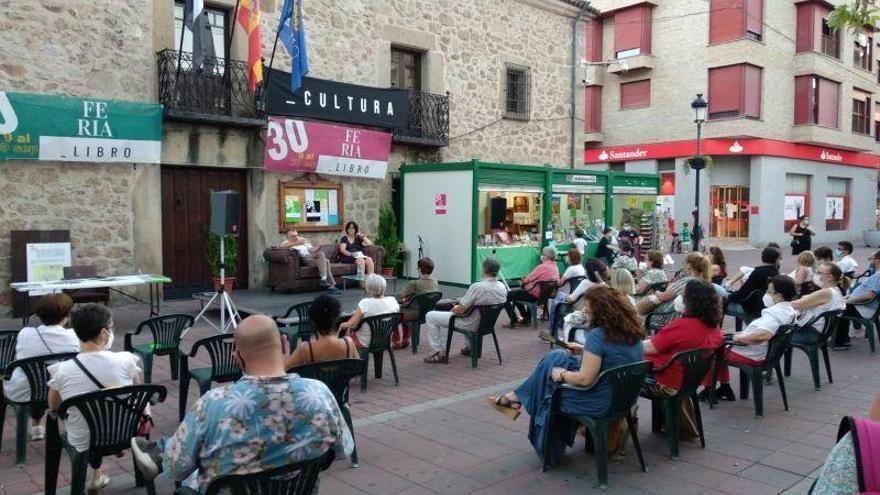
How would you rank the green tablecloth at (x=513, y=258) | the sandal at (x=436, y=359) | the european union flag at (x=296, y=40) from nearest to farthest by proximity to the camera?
the sandal at (x=436, y=359) < the european union flag at (x=296, y=40) < the green tablecloth at (x=513, y=258)

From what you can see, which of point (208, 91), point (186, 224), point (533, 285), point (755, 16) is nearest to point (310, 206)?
point (186, 224)

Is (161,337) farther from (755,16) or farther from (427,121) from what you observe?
(755,16)

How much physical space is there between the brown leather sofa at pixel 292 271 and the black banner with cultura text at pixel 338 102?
262 cm

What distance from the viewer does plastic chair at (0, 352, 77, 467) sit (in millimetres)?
4405

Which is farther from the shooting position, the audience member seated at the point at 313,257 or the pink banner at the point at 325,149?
the pink banner at the point at 325,149

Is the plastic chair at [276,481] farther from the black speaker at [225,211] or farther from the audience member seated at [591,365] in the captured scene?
the black speaker at [225,211]

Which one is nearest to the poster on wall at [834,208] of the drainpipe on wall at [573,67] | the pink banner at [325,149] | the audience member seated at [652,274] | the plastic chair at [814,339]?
the drainpipe on wall at [573,67]

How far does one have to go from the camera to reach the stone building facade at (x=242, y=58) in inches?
396

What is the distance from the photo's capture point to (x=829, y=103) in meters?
29.3

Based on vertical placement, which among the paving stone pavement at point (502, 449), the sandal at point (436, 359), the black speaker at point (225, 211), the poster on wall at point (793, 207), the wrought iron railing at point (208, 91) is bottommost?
the paving stone pavement at point (502, 449)

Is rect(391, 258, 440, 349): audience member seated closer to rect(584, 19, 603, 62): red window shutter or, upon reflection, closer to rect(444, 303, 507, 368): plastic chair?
rect(444, 303, 507, 368): plastic chair

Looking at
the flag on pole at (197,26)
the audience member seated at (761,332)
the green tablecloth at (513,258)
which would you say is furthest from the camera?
the green tablecloth at (513,258)

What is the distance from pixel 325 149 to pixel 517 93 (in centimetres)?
645

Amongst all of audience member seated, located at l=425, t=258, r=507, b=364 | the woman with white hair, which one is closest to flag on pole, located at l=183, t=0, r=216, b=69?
the woman with white hair
